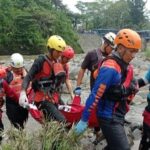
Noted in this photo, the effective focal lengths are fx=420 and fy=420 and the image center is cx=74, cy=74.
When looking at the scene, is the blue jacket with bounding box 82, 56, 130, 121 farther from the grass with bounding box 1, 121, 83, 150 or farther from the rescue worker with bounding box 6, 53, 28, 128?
the rescue worker with bounding box 6, 53, 28, 128

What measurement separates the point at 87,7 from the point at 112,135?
7348cm

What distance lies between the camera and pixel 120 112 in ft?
13.9

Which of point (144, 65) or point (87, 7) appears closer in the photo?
point (144, 65)

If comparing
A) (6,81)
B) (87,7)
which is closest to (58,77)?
(6,81)

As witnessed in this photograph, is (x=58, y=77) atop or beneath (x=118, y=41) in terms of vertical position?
beneath

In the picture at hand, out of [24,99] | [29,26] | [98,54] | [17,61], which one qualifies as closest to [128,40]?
[24,99]

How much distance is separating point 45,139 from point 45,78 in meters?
1.23

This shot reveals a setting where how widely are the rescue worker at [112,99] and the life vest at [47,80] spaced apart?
113 centimetres

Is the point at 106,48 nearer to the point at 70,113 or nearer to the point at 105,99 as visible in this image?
the point at 70,113

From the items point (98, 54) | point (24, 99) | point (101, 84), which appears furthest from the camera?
point (98, 54)

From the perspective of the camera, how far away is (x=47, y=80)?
525 cm

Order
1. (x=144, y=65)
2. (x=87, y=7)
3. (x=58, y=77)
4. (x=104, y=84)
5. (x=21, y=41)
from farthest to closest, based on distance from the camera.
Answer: (x=87, y=7) < (x=21, y=41) < (x=144, y=65) < (x=58, y=77) < (x=104, y=84)

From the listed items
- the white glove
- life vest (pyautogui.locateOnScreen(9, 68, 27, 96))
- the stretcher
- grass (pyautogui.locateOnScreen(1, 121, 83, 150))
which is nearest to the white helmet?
life vest (pyautogui.locateOnScreen(9, 68, 27, 96))

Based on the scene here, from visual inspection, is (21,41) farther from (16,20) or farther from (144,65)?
(144,65)
